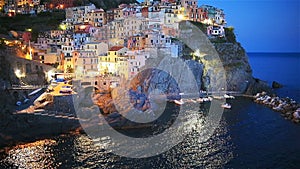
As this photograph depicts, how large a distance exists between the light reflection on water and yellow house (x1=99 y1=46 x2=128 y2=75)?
1941 centimetres

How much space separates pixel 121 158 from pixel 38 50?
102 feet

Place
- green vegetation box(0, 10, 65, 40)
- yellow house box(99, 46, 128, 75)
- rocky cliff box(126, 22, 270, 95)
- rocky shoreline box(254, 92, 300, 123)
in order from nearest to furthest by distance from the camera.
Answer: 1. rocky shoreline box(254, 92, 300, 123)
2. yellow house box(99, 46, 128, 75)
3. rocky cliff box(126, 22, 270, 95)
4. green vegetation box(0, 10, 65, 40)

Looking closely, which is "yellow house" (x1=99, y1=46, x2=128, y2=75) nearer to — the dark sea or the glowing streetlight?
the glowing streetlight

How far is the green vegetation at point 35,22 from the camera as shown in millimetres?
63469

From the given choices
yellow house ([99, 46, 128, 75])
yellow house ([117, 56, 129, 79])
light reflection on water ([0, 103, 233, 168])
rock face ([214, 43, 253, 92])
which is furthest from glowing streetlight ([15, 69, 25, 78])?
rock face ([214, 43, 253, 92])

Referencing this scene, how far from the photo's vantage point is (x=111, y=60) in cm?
4975

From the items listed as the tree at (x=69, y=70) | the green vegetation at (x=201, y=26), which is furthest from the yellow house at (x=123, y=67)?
the green vegetation at (x=201, y=26)

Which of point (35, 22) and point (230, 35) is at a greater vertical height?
point (35, 22)

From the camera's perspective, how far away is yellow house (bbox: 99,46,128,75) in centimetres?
4947

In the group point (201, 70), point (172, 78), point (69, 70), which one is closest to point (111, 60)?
point (69, 70)

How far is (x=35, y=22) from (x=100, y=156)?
4932 cm

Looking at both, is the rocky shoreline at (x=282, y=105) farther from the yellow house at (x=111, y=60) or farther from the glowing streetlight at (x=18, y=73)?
the glowing streetlight at (x=18, y=73)

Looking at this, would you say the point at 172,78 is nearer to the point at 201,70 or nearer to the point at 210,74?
the point at 201,70

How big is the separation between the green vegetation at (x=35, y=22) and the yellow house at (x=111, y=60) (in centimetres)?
1885
